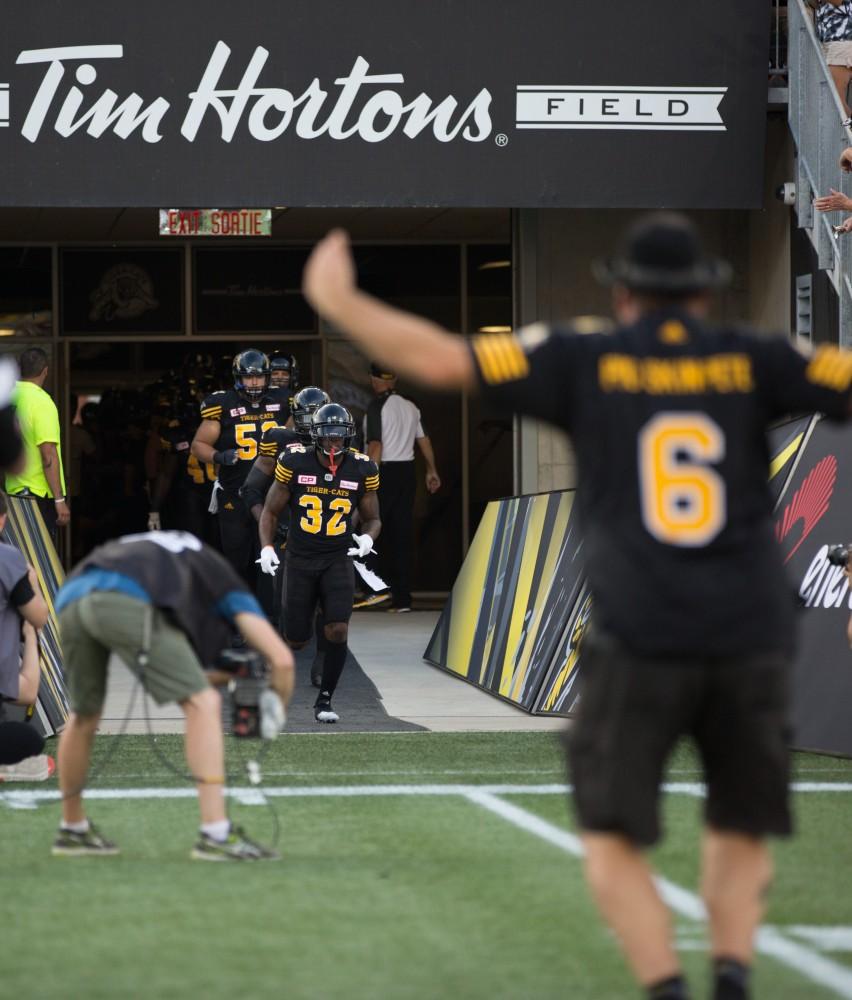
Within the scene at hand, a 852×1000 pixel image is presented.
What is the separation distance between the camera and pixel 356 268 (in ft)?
68.6

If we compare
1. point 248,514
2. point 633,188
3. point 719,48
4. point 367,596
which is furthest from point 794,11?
point 367,596

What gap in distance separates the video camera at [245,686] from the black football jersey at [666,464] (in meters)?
2.59

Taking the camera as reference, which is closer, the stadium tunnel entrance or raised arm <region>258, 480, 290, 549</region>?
raised arm <region>258, 480, 290, 549</region>

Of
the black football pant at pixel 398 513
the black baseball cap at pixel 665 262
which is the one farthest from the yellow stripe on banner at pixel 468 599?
the black baseball cap at pixel 665 262

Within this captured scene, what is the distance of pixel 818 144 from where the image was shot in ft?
47.5

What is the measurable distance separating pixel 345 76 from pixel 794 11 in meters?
3.61

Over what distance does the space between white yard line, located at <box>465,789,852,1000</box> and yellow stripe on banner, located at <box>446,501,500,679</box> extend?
560 cm

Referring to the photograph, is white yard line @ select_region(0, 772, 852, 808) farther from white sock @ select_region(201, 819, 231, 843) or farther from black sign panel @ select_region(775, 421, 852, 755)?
white sock @ select_region(201, 819, 231, 843)

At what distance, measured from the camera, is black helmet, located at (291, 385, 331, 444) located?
13.4 meters

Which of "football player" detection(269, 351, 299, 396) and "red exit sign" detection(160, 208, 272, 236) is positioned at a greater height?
"red exit sign" detection(160, 208, 272, 236)

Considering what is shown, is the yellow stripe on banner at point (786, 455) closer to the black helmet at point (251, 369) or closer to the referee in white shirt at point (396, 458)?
the black helmet at point (251, 369)

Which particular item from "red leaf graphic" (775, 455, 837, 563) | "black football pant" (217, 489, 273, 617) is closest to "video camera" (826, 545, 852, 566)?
"red leaf graphic" (775, 455, 837, 563)

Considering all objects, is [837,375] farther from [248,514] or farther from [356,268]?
[356,268]

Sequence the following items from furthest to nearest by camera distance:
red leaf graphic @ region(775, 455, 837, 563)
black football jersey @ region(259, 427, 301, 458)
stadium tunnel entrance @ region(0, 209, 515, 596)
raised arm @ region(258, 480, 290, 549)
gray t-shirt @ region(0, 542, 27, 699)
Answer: stadium tunnel entrance @ region(0, 209, 515, 596) → black football jersey @ region(259, 427, 301, 458) → raised arm @ region(258, 480, 290, 549) → red leaf graphic @ region(775, 455, 837, 563) → gray t-shirt @ region(0, 542, 27, 699)
